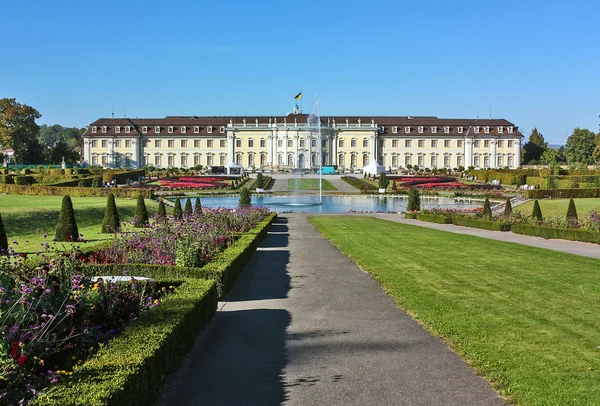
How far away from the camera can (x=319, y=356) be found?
5832mm

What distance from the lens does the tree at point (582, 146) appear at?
77206 millimetres

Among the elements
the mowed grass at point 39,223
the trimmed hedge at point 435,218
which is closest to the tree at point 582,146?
the trimmed hedge at point 435,218

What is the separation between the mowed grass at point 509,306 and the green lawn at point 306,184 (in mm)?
35035

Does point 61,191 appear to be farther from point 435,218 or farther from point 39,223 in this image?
point 435,218

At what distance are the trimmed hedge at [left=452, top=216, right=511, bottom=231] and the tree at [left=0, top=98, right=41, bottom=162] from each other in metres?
56.4

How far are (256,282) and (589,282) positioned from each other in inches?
195

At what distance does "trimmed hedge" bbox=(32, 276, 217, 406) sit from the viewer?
3520 millimetres

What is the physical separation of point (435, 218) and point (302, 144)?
5819cm

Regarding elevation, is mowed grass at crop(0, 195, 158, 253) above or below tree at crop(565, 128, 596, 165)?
below

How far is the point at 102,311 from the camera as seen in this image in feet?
18.5

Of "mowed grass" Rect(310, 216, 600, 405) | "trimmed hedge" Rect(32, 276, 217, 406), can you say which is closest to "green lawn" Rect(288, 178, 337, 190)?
"mowed grass" Rect(310, 216, 600, 405)

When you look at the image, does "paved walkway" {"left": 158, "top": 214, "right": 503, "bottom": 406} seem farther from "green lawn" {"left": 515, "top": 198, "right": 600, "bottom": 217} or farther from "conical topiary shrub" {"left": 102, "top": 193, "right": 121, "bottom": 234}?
"green lawn" {"left": 515, "top": 198, "right": 600, "bottom": 217}

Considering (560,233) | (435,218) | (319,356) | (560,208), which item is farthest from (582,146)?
(319,356)

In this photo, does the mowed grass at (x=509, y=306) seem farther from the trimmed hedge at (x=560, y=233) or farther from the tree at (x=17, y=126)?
the tree at (x=17, y=126)
